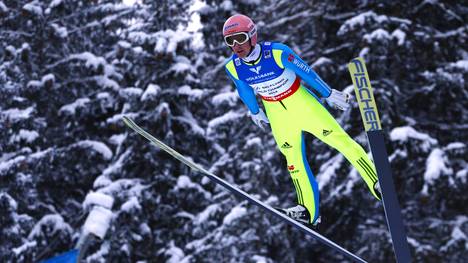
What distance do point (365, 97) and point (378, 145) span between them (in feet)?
1.00

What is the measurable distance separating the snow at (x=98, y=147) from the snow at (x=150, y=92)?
1.73m

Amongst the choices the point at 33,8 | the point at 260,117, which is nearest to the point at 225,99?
the point at 33,8

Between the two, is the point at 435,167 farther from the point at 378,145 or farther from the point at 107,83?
the point at 378,145

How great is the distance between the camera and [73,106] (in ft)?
51.8

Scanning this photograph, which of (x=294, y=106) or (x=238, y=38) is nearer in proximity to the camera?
(x=238, y=38)

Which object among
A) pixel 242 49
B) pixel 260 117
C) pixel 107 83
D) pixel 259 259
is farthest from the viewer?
pixel 107 83

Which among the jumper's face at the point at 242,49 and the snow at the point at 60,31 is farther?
the snow at the point at 60,31

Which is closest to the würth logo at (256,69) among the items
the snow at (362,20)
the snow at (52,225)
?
the snow at (362,20)

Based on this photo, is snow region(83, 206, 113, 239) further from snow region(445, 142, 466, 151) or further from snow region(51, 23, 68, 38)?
snow region(51, 23, 68, 38)

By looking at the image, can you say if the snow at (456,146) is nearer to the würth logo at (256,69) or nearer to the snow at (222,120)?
the snow at (222,120)

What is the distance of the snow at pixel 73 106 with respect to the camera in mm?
15711

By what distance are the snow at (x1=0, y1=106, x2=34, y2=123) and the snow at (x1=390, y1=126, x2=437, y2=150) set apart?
7.39 m

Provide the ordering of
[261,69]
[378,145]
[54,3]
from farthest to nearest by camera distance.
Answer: [54,3] → [261,69] → [378,145]

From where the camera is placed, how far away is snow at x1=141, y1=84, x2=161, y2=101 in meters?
14.2
